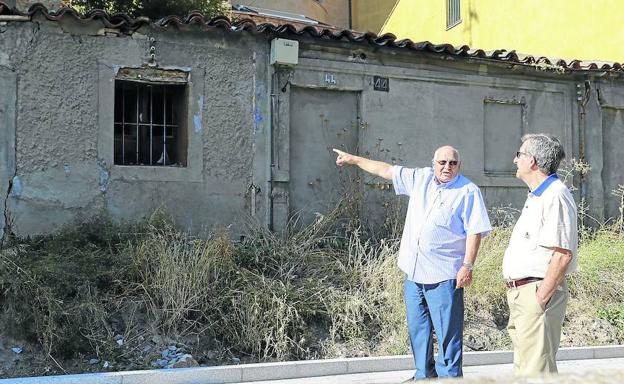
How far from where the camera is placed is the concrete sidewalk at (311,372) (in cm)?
614

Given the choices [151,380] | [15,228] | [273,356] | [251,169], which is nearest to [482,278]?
[273,356]

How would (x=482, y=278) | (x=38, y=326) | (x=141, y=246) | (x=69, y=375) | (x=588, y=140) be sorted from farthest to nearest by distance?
(x=588, y=140) < (x=482, y=278) < (x=141, y=246) < (x=38, y=326) < (x=69, y=375)

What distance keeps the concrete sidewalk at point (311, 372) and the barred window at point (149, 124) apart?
4.10 metres

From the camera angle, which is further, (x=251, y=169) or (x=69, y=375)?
(x=251, y=169)

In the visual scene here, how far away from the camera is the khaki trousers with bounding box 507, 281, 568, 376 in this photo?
13.3 ft

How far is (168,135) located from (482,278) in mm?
4870

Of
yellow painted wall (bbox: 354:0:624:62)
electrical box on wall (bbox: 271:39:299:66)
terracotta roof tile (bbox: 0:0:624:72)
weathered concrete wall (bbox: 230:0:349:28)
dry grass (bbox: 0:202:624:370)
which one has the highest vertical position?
weathered concrete wall (bbox: 230:0:349:28)

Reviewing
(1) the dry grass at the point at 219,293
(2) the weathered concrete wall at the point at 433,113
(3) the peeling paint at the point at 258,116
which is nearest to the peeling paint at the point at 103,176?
(1) the dry grass at the point at 219,293

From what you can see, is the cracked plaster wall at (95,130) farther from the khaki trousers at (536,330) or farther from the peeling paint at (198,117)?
the khaki trousers at (536,330)

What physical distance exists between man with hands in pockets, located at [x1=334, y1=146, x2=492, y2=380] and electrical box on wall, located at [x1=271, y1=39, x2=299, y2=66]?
206 inches

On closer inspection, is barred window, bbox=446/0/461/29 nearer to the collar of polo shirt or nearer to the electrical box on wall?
the electrical box on wall

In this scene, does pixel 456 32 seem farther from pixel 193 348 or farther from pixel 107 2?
pixel 193 348

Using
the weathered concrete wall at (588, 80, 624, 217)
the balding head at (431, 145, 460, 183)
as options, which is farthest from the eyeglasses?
the weathered concrete wall at (588, 80, 624, 217)

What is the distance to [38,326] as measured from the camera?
21.8 feet
